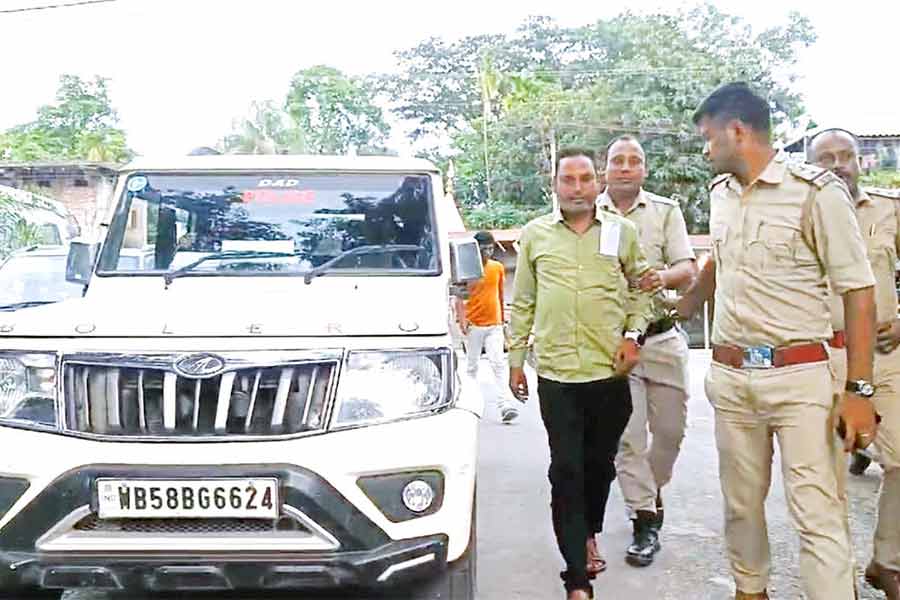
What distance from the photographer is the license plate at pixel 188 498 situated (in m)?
3.24

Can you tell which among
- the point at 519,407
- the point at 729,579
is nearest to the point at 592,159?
the point at 729,579

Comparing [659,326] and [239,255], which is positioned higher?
[239,255]

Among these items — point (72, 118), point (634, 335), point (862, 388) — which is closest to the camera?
point (862, 388)

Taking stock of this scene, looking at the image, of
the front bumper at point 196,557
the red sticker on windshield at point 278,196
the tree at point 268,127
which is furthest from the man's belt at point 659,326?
the tree at point 268,127

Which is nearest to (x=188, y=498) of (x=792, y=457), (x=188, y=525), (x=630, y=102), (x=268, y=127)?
(x=188, y=525)

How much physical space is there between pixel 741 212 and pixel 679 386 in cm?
152

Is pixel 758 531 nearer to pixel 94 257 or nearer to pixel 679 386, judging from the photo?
pixel 679 386

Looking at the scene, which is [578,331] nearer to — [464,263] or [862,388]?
[464,263]

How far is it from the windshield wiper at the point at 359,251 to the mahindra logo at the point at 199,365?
3.11 feet

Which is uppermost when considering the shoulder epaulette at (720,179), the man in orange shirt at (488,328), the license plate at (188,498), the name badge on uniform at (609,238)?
the shoulder epaulette at (720,179)

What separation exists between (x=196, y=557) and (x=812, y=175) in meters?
2.45

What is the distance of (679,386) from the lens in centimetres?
504

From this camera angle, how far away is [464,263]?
4500 mm

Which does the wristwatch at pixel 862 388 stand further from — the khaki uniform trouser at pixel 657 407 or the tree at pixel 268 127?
the tree at pixel 268 127
